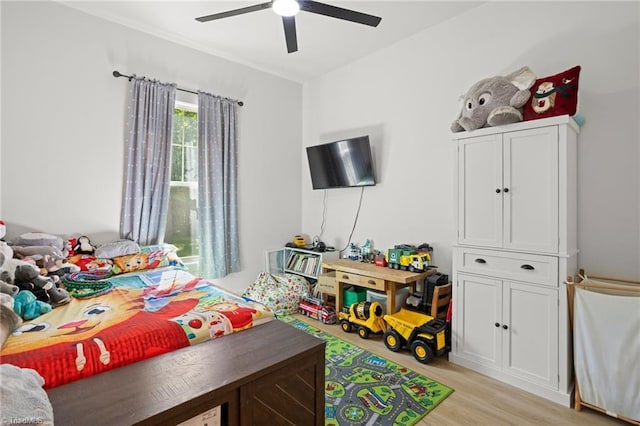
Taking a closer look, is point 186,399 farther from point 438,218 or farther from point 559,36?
point 559,36

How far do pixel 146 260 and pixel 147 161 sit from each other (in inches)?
38.0

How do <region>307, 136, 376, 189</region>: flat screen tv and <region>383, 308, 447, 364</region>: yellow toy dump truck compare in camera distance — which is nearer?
<region>383, 308, 447, 364</region>: yellow toy dump truck

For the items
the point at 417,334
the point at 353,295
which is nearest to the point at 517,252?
the point at 417,334

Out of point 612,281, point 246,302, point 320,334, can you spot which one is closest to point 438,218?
point 612,281

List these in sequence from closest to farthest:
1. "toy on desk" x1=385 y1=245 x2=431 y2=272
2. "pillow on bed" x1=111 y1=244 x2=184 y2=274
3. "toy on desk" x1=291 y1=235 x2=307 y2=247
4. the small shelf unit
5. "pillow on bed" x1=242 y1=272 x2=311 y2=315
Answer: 1. "pillow on bed" x1=111 y1=244 x2=184 y2=274
2. "toy on desk" x1=385 y1=245 x2=431 y2=272
3. "pillow on bed" x1=242 y1=272 x2=311 y2=315
4. the small shelf unit
5. "toy on desk" x1=291 y1=235 x2=307 y2=247

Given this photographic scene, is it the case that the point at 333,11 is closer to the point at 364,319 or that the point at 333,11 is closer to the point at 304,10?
the point at 304,10

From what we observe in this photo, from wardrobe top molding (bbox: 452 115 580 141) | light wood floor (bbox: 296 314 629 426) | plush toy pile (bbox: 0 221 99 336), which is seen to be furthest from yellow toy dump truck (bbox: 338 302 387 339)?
plush toy pile (bbox: 0 221 99 336)

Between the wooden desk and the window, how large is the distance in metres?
1.50

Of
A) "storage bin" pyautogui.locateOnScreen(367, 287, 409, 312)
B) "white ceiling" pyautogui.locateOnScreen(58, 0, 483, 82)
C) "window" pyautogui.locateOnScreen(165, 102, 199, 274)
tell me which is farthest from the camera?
"window" pyautogui.locateOnScreen(165, 102, 199, 274)

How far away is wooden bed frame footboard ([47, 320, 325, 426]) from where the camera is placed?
→ 1.04 metres

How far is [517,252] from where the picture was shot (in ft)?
7.12

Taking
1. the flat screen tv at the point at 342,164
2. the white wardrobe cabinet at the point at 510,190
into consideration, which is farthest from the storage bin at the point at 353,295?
the white wardrobe cabinet at the point at 510,190

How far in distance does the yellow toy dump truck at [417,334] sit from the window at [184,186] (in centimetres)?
218

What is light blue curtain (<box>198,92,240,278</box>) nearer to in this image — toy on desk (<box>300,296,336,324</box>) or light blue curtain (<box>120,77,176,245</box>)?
light blue curtain (<box>120,77,176,245</box>)
